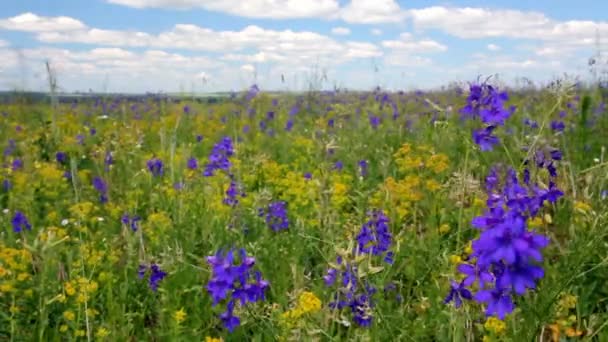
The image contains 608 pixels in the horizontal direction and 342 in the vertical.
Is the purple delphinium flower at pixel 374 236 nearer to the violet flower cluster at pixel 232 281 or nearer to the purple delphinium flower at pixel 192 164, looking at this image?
the violet flower cluster at pixel 232 281

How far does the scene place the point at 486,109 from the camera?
2469 mm

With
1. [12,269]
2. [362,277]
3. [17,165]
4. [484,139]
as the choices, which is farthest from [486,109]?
[17,165]

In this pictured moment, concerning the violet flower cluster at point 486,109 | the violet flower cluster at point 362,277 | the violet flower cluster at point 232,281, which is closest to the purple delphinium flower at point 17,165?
the violet flower cluster at point 362,277

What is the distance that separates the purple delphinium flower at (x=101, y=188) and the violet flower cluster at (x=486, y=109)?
3.09m

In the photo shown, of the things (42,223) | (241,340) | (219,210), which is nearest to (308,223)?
(219,210)

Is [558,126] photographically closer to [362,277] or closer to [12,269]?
[362,277]

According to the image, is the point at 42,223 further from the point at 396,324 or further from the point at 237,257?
the point at 396,324

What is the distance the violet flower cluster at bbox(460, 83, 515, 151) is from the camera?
2432 millimetres

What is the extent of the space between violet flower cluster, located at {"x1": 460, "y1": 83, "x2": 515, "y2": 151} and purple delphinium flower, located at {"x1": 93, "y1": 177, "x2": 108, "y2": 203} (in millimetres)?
3088

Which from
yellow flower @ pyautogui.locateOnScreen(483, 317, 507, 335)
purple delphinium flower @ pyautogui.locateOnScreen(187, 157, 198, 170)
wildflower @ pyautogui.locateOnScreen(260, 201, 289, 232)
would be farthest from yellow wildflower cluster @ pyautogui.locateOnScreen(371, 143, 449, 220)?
purple delphinium flower @ pyautogui.locateOnScreen(187, 157, 198, 170)

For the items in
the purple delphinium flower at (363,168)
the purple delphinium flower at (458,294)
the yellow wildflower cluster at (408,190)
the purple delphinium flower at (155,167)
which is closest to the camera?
the purple delphinium flower at (458,294)

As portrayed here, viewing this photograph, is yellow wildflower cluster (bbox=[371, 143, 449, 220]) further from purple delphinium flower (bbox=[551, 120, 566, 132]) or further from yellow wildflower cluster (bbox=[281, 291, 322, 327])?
purple delphinium flower (bbox=[551, 120, 566, 132])

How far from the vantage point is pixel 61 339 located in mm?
2902

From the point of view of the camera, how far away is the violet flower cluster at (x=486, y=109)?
2.43 metres
